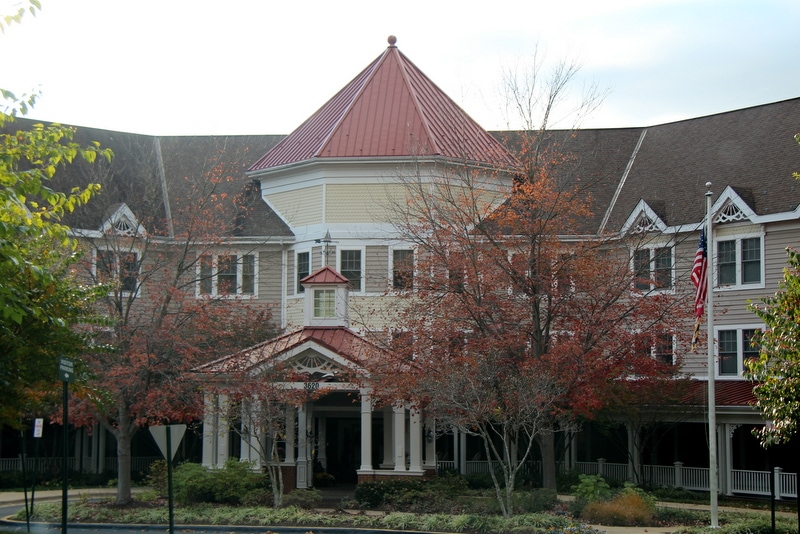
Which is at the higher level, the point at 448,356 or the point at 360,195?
the point at 360,195

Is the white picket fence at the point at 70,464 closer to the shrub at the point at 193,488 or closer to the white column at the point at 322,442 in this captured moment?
the white column at the point at 322,442

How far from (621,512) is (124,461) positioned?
13.8m

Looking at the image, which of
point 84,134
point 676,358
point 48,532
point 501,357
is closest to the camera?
point 48,532

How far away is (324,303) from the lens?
1224 inches

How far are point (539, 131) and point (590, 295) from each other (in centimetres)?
531

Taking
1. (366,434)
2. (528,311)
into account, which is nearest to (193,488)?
(366,434)

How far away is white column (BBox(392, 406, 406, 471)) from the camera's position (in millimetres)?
29125

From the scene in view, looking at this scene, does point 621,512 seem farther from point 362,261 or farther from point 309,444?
point 362,261

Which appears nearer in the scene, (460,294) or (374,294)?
(460,294)

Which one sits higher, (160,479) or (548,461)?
(548,461)

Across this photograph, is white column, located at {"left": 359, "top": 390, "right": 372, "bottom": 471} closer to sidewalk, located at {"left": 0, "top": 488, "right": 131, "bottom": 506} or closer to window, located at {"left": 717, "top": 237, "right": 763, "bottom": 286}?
sidewalk, located at {"left": 0, "top": 488, "right": 131, "bottom": 506}

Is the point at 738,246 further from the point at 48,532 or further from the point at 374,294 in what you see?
the point at 48,532

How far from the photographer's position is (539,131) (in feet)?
96.3

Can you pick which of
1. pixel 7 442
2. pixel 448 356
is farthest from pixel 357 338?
pixel 7 442
